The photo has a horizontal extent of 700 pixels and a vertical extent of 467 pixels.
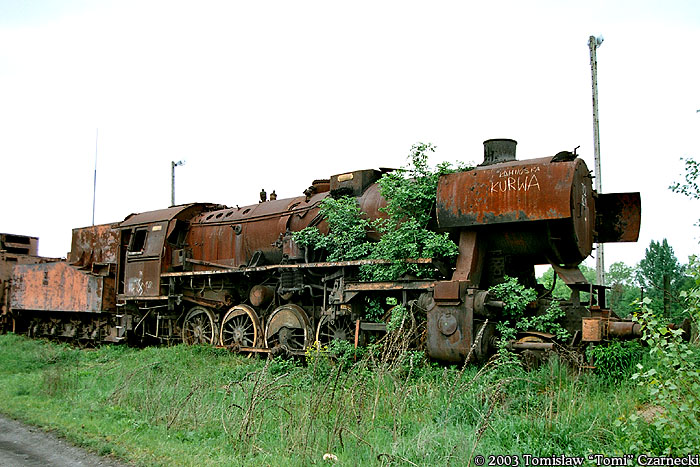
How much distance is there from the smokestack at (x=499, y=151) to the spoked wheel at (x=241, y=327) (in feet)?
20.8

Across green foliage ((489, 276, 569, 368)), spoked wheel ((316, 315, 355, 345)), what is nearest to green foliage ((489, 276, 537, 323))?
green foliage ((489, 276, 569, 368))

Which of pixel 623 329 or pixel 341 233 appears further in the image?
pixel 341 233

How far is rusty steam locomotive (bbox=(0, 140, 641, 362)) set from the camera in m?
8.93

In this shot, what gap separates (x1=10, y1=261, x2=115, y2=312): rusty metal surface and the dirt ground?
9.27 meters

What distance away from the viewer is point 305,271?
12.4m

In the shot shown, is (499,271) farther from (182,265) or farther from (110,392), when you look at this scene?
(182,265)

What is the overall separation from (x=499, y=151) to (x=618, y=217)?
2.45 meters

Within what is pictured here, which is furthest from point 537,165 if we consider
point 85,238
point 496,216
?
point 85,238

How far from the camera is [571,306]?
890 centimetres

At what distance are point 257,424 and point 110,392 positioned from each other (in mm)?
3873

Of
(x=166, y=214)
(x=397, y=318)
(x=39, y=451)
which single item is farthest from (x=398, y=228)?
(x=166, y=214)

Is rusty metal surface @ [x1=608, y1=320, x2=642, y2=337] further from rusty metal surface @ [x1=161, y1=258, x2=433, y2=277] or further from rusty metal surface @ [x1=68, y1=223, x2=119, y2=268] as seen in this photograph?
rusty metal surface @ [x1=68, y1=223, x2=119, y2=268]

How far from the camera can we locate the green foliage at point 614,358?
799 centimetres

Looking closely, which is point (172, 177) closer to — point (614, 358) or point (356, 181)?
point (356, 181)
